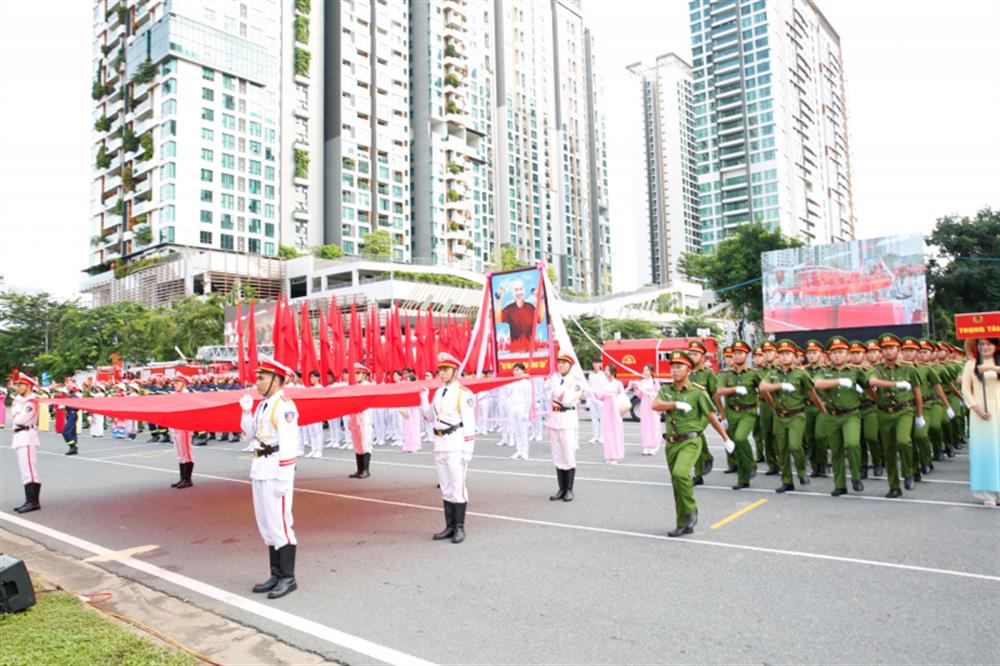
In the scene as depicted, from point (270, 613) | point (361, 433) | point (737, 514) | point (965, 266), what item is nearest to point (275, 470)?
point (270, 613)

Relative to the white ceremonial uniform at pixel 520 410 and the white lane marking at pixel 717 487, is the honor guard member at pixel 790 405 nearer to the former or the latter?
the white lane marking at pixel 717 487

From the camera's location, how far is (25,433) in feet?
32.7

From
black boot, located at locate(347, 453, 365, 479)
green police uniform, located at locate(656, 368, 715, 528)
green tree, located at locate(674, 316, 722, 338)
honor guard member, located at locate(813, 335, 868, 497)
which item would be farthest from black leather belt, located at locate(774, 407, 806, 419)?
green tree, located at locate(674, 316, 722, 338)

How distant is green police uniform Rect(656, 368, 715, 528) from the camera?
7039mm

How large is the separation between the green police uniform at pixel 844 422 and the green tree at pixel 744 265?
34.7 metres

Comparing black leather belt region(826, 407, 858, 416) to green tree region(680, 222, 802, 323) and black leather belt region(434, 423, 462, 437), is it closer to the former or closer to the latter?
black leather belt region(434, 423, 462, 437)

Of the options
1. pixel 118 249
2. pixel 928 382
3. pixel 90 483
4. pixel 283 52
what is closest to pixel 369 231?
pixel 283 52

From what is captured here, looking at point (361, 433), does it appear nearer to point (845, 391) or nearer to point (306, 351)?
point (306, 351)

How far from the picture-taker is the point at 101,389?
61.8ft

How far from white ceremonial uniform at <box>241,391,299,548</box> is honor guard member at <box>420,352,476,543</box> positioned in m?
1.93

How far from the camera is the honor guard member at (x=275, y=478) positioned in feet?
18.6

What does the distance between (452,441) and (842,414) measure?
5.63m

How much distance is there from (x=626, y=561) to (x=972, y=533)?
3.84m

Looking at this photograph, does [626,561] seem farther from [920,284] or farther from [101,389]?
[920,284]
